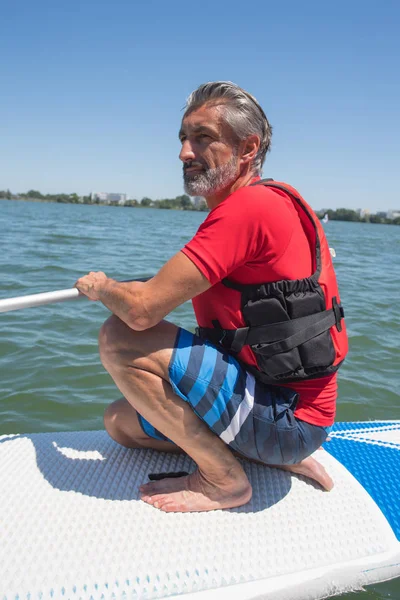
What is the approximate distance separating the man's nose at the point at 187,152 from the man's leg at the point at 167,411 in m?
0.74

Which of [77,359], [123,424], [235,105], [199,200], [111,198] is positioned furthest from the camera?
[111,198]

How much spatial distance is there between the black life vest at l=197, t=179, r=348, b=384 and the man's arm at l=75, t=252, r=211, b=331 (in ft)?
0.77

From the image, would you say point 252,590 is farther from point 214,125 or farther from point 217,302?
point 214,125

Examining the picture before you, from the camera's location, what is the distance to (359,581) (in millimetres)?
2211

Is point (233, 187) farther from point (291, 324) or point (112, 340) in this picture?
point (112, 340)

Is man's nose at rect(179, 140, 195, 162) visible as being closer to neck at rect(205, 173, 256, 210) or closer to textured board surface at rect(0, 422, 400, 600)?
neck at rect(205, 173, 256, 210)

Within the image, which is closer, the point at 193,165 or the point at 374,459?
the point at 193,165

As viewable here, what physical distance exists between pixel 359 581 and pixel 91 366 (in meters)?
3.61

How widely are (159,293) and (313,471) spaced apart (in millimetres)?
1273

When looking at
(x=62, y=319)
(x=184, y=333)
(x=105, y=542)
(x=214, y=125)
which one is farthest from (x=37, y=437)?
(x=62, y=319)

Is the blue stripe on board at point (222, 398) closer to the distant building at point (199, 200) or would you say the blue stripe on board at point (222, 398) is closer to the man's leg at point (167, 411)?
the man's leg at point (167, 411)

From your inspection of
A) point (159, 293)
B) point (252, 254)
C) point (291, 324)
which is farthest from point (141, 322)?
point (291, 324)

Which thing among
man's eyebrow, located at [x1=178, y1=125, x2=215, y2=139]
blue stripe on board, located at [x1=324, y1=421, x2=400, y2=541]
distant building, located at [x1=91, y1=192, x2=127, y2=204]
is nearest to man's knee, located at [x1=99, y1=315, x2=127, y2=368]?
man's eyebrow, located at [x1=178, y1=125, x2=215, y2=139]

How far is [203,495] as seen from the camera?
2.34 metres
